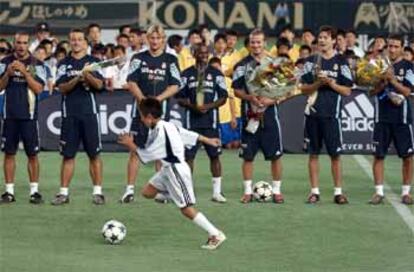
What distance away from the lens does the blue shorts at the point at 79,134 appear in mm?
16656

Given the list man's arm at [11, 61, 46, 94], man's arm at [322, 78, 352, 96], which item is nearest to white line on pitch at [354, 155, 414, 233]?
man's arm at [322, 78, 352, 96]

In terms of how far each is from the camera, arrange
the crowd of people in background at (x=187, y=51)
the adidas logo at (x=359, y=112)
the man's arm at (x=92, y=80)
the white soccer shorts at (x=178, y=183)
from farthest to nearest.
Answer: the adidas logo at (x=359, y=112) → the crowd of people in background at (x=187, y=51) → the man's arm at (x=92, y=80) → the white soccer shorts at (x=178, y=183)

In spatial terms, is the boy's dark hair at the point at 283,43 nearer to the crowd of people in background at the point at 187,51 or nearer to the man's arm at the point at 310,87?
the crowd of people in background at the point at 187,51

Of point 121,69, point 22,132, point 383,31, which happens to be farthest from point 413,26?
point 22,132

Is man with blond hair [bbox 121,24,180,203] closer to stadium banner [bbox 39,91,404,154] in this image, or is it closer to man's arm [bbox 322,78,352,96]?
man's arm [bbox 322,78,352,96]

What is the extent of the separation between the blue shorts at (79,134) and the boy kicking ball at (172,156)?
109 inches

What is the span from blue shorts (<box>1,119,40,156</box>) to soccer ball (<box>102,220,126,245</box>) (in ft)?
10.3

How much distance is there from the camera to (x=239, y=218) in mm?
15688

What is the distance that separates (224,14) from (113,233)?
26.0 meters

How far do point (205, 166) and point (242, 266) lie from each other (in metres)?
8.08

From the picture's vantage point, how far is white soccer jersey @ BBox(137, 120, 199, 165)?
13789 mm

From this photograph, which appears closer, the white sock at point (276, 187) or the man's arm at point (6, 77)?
the man's arm at point (6, 77)

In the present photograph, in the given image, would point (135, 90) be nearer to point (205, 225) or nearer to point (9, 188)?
point (9, 188)

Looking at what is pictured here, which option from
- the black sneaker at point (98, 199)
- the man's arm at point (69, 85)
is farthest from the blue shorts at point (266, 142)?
the man's arm at point (69, 85)
